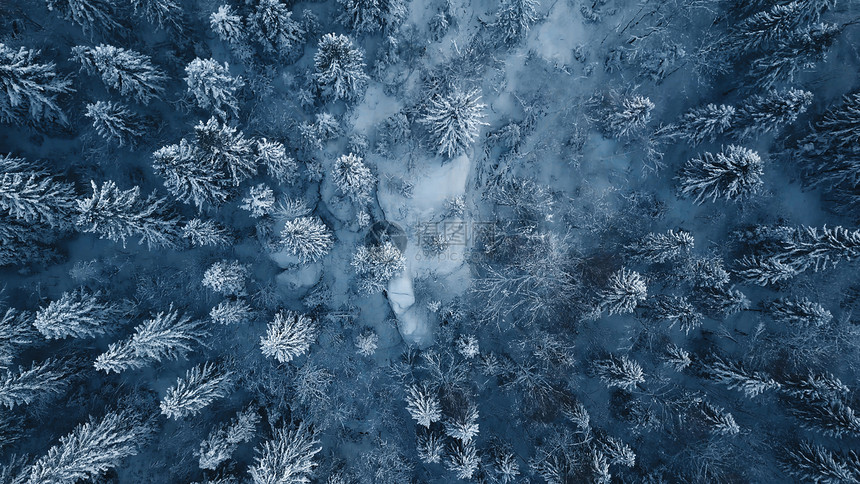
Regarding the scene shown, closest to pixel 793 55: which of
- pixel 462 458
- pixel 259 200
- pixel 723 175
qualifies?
pixel 723 175

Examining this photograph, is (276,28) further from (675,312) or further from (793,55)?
(793,55)

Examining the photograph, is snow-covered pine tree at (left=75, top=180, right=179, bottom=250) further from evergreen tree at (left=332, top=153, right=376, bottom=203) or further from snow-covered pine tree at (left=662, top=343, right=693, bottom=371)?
snow-covered pine tree at (left=662, top=343, right=693, bottom=371)

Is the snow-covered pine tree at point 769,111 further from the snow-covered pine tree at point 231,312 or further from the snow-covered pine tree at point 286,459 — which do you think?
the snow-covered pine tree at point 231,312

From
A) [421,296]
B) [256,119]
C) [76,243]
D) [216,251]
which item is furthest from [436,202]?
[76,243]

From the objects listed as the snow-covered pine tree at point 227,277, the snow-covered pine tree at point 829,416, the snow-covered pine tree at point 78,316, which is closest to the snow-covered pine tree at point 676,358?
the snow-covered pine tree at point 829,416

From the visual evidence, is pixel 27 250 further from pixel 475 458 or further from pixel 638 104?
pixel 638 104

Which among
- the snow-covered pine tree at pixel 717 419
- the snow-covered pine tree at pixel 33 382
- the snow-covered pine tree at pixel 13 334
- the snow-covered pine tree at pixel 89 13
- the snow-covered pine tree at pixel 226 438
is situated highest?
the snow-covered pine tree at pixel 89 13
